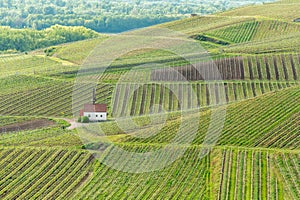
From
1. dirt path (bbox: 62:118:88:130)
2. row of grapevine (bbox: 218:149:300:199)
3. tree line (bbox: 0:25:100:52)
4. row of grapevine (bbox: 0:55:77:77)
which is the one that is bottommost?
tree line (bbox: 0:25:100:52)

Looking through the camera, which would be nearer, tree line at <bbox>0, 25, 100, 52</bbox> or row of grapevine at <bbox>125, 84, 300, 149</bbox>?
row of grapevine at <bbox>125, 84, 300, 149</bbox>

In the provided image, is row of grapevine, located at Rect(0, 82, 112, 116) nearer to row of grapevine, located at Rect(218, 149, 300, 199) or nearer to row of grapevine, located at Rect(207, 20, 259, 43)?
row of grapevine, located at Rect(218, 149, 300, 199)

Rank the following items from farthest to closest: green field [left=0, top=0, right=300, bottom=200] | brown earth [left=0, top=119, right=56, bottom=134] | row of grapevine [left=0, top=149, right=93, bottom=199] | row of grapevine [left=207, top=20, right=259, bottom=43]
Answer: row of grapevine [left=207, top=20, right=259, bottom=43] < brown earth [left=0, top=119, right=56, bottom=134] < row of grapevine [left=0, top=149, right=93, bottom=199] < green field [left=0, top=0, right=300, bottom=200]

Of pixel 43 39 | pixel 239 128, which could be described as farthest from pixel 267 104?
pixel 43 39

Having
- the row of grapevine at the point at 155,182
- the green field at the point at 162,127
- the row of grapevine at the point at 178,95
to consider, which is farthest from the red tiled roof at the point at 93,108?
the row of grapevine at the point at 155,182

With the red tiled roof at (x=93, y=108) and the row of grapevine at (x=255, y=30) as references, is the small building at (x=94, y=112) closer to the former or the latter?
the red tiled roof at (x=93, y=108)

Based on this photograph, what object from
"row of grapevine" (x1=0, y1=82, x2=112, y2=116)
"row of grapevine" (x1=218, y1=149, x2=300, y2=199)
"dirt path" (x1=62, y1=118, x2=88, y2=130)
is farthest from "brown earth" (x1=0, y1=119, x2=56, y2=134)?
"row of grapevine" (x1=218, y1=149, x2=300, y2=199)
